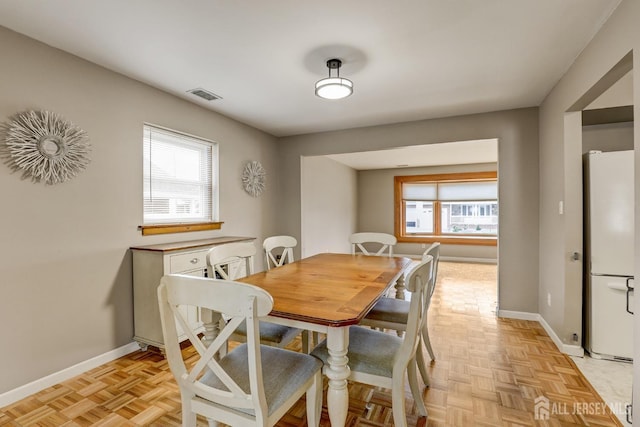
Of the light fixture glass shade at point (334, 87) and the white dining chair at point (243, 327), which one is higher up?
the light fixture glass shade at point (334, 87)

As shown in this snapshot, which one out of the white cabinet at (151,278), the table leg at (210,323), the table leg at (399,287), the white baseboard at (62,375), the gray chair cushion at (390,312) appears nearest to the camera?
the table leg at (210,323)

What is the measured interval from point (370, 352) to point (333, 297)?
1.09 feet

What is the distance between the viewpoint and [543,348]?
8.49 feet

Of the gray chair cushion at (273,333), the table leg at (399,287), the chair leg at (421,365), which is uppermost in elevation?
the table leg at (399,287)

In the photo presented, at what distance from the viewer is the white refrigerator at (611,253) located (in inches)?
91.0

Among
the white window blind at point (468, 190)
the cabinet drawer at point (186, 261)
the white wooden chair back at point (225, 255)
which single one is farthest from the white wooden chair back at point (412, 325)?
the white window blind at point (468, 190)

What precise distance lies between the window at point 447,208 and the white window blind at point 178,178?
5.29m

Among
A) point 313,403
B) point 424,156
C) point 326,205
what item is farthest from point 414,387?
point 424,156

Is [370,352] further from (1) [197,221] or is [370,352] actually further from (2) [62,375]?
(1) [197,221]

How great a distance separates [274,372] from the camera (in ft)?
4.38

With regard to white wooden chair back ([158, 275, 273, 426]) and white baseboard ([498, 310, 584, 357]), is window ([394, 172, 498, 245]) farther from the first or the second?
white wooden chair back ([158, 275, 273, 426])

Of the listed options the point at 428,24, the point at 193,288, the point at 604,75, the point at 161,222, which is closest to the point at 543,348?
the point at 604,75

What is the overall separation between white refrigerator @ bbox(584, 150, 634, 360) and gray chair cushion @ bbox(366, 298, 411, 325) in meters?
1.57

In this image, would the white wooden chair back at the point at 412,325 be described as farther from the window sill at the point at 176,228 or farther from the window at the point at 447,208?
the window at the point at 447,208
